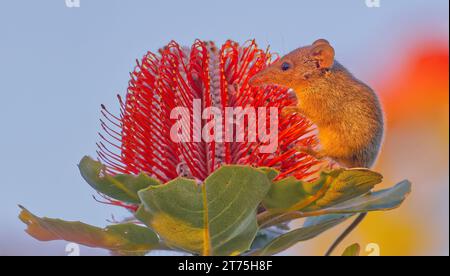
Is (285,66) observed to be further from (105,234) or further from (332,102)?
(105,234)

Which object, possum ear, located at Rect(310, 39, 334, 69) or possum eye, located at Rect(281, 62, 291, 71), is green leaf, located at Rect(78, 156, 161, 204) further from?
possum ear, located at Rect(310, 39, 334, 69)

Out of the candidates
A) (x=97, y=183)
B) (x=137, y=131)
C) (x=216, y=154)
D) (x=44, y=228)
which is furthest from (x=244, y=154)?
(x=44, y=228)

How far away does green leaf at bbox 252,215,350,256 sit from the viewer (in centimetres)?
294

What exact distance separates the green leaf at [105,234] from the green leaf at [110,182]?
0.39ft

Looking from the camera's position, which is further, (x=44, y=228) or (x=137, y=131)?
(x=137, y=131)

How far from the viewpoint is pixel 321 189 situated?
9.11 ft

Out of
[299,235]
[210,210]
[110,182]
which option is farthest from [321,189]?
[110,182]

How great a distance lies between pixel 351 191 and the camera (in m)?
2.82

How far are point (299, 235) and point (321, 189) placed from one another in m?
0.34

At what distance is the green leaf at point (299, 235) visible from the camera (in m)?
2.94

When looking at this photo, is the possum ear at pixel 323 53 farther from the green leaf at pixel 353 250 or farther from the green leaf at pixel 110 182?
the green leaf at pixel 110 182
